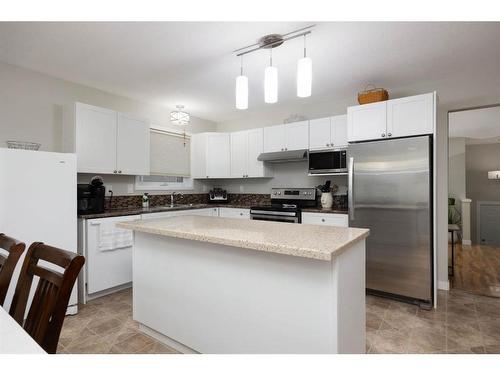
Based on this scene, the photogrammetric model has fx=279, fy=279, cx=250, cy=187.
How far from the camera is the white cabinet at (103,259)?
2877 mm

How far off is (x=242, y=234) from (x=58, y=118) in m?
2.85

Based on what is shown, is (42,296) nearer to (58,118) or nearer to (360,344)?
(360,344)

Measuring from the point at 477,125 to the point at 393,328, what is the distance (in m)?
4.09

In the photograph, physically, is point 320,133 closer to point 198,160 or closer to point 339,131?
point 339,131

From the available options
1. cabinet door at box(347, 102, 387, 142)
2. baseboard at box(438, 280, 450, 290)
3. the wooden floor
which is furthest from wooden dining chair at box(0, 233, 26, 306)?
the wooden floor

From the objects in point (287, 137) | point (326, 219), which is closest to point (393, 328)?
point (326, 219)

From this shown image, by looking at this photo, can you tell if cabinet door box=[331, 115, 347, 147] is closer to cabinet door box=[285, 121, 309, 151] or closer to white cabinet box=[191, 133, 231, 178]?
cabinet door box=[285, 121, 309, 151]

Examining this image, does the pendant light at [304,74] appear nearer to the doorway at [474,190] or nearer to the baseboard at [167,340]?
the baseboard at [167,340]

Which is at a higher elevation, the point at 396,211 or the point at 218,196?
the point at 218,196

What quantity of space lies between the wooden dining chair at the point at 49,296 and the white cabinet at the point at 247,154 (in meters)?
3.45

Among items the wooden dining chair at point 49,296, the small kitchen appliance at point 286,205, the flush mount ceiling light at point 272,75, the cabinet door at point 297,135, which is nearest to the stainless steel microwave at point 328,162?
the cabinet door at point 297,135

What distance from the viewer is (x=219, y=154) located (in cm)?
471
